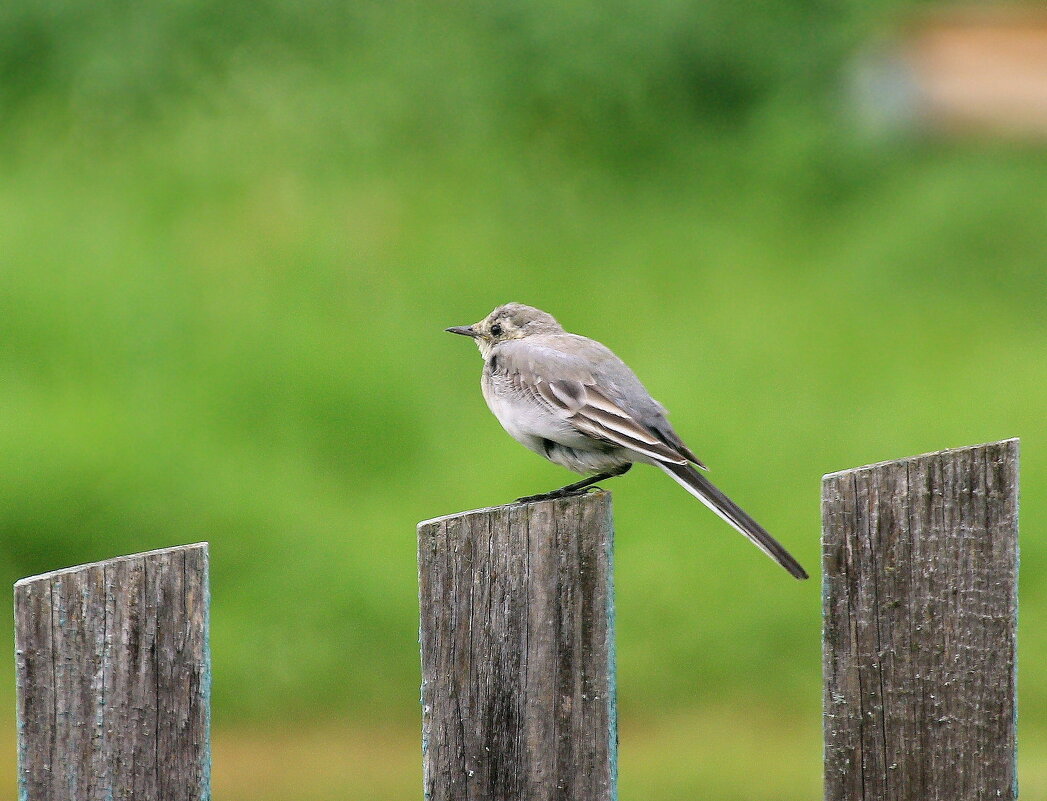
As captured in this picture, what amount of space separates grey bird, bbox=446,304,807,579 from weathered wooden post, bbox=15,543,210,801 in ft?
4.94

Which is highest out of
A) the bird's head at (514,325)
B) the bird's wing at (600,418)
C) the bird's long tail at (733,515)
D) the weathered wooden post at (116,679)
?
the bird's head at (514,325)

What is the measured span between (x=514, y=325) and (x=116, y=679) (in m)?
2.71

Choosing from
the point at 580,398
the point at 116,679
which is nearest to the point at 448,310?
the point at 580,398

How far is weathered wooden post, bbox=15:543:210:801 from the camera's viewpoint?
2.59 m

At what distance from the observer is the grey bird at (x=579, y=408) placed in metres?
4.23

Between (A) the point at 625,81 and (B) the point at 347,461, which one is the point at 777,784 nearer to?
(B) the point at 347,461

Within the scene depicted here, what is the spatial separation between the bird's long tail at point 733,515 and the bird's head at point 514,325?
1.22m

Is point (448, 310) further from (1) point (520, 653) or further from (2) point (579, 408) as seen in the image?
(1) point (520, 653)

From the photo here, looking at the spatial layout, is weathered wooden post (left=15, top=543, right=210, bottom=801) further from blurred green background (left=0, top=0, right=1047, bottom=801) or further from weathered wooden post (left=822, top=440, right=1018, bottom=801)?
blurred green background (left=0, top=0, right=1047, bottom=801)

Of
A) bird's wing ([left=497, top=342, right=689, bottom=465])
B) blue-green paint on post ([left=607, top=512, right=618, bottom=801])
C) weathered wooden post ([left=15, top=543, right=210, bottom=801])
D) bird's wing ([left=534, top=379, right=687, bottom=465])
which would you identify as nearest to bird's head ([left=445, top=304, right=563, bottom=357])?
bird's wing ([left=497, top=342, right=689, bottom=465])

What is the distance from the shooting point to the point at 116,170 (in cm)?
840

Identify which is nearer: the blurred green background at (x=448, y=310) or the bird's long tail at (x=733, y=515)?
the bird's long tail at (x=733, y=515)

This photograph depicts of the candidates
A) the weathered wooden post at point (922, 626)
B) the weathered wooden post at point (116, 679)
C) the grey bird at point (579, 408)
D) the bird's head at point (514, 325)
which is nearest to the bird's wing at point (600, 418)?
the grey bird at point (579, 408)

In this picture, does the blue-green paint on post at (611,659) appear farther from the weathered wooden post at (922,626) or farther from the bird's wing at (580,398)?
the bird's wing at (580,398)
